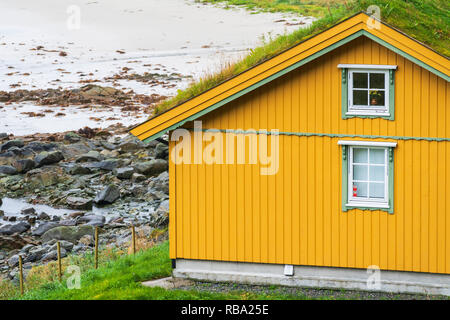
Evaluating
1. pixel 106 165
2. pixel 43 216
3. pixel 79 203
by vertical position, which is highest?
pixel 106 165

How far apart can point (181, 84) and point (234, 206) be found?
4277cm

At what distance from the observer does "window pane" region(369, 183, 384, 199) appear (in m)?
18.4

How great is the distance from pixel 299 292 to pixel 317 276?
63 cm

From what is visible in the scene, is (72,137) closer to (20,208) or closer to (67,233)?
(20,208)

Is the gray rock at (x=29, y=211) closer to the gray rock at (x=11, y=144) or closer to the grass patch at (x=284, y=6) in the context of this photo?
the gray rock at (x=11, y=144)

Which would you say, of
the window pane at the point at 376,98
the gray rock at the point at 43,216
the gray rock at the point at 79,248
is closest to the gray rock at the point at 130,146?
the gray rock at the point at 43,216

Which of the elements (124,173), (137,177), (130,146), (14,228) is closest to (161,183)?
(137,177)

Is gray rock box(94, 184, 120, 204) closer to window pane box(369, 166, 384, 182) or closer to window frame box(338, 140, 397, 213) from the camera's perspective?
window frame box(338, 140, 397, 213)

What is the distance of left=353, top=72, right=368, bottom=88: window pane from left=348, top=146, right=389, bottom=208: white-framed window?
4.65 ft

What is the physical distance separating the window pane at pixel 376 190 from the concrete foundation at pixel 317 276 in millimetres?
1741

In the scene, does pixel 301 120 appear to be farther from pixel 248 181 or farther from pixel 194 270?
pixel 194 270

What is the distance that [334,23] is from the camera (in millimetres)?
19906

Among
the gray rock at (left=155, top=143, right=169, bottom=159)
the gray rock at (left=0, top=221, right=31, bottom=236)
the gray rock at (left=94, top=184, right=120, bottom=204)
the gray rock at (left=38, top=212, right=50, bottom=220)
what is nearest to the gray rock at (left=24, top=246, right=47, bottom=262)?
the gray rock at (left=0, top=221, right=31, bottom=236)

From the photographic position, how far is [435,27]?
2373 centimetres
